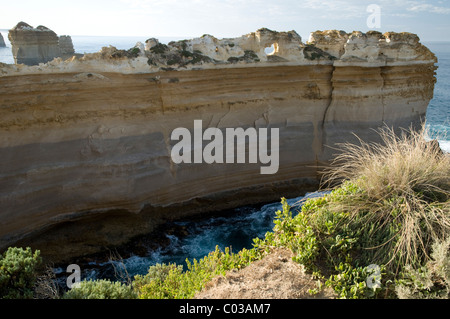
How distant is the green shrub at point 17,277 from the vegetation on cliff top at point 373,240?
20 mm

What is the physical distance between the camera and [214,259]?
5.33 metres

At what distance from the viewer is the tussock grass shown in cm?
414

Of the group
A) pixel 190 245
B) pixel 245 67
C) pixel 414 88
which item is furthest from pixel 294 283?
pixel 414 88

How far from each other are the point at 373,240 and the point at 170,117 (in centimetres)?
662

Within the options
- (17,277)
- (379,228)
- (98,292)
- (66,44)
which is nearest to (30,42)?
(66,44)

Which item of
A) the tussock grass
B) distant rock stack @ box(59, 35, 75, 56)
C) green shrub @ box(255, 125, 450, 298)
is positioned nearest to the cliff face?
green shrub @ box(255, 125, 450, 298)

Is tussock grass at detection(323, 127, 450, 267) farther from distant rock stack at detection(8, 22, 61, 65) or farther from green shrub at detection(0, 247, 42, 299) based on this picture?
distant rock stack at detection(8, 22, 61, 65)

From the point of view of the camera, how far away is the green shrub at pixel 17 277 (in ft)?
16.0

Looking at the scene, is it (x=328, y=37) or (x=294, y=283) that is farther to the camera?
(x=328, y=37)

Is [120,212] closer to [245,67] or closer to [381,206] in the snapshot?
[245,67]

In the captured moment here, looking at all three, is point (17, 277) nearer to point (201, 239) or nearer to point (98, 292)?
point (98, 292)

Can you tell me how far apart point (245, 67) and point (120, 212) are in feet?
17.1

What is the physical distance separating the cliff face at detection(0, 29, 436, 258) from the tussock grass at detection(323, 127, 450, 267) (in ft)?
18.6

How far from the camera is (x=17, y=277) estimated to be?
511 centimetres
